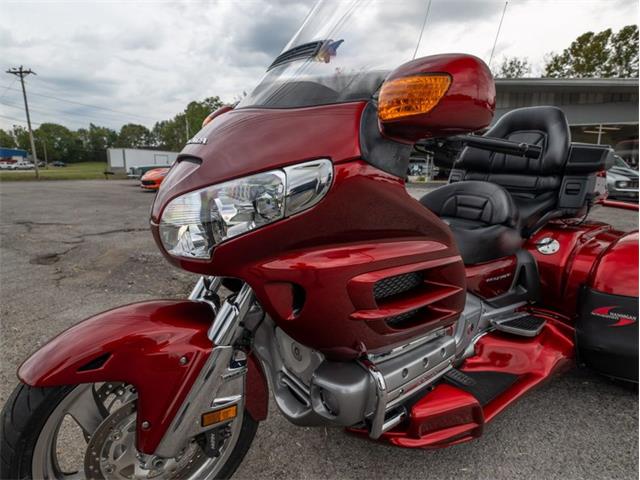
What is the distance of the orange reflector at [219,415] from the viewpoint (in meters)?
1.23

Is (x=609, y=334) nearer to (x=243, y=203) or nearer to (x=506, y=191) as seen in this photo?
(x=506, y=191)

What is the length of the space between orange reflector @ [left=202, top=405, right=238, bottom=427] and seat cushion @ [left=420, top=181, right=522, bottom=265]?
1203 millimetres

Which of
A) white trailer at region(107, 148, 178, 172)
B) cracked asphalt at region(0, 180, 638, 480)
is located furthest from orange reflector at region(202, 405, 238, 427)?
white trailer at region(107, 148, 178, 172)

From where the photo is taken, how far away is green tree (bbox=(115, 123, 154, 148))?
68.4 m

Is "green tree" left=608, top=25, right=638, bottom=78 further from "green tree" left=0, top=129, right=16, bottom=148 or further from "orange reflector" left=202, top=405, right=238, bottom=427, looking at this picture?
"green tree" left=0, top=129, right=16, bottom=148

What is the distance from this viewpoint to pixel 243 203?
1.04 metres

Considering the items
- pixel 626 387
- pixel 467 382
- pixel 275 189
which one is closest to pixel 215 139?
pixel 275 189

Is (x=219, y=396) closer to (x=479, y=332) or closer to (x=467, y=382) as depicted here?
(x=467, y=382)

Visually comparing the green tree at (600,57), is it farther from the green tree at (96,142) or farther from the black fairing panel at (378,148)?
the green tree at (96,142)

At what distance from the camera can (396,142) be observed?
3.87 ft

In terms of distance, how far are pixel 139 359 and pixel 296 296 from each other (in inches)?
18.3

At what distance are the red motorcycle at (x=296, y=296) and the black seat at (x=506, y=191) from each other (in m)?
0.56

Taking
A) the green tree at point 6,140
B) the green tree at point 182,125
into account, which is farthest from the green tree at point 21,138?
the green tree at point 182,125

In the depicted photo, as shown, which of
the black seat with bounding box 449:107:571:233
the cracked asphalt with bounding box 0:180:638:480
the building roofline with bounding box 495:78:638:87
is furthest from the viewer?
the building roofline with bounding box 495:78:638:87
